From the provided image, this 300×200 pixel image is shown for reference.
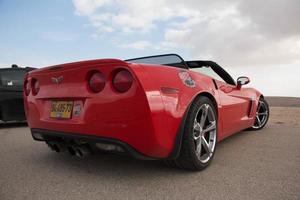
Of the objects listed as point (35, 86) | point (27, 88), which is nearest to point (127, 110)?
point (35, 86)

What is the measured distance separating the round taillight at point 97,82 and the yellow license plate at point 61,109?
0.28m

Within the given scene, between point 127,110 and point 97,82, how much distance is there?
0.40 metres

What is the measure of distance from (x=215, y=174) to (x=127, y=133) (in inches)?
38.7

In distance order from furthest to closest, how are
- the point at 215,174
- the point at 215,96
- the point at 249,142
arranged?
1. the point at 249,142
2. the point at 215,96
3. the point at 215,174

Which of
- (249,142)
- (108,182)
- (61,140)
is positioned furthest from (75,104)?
(249,142)

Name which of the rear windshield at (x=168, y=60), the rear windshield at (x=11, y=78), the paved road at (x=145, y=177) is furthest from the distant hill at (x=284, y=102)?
the rear windshield at (x=168, y=60)

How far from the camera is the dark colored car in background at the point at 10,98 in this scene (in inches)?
245

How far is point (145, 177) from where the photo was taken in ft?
8.87

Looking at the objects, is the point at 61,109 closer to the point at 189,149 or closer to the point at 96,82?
the point at 96,82

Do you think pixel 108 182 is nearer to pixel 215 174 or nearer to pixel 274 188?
pixel 215 174

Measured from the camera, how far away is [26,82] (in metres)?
3.28

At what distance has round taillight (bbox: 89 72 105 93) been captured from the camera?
2501 mm

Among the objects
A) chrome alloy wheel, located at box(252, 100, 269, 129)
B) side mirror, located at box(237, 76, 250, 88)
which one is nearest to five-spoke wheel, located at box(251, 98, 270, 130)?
chrome alloy wheel, located at box(252, 100, 269, 129)

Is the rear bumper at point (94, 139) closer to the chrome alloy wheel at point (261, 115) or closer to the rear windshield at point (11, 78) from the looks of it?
the chrome alloy wheel at point (261, 115)
